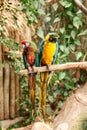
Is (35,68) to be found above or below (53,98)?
above

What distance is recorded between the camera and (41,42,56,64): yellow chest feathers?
7.76 feet

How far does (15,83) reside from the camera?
12.1 ft

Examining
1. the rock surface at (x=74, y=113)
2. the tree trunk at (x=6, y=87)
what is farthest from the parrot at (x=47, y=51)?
the tree trunk at (x=6, y=87)

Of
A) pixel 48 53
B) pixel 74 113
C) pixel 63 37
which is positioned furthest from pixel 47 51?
pixel 63 37

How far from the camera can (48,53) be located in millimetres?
→ 2410

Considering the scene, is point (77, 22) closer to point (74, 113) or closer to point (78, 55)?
point (78, 55)

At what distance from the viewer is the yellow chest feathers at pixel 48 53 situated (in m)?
2.37

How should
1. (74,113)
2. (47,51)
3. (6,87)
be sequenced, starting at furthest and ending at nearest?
(6,87) < (74,113) < (47,51)

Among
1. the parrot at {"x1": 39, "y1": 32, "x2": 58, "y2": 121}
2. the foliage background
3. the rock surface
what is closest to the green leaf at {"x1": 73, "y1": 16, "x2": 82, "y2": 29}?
the foliage background

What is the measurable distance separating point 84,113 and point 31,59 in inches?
35.1

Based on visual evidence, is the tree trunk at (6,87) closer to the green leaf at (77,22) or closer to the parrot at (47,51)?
the green leaf at (77,22)

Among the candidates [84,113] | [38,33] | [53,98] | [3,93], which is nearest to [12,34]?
[38,33]

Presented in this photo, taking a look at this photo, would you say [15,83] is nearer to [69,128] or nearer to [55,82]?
[55,82]

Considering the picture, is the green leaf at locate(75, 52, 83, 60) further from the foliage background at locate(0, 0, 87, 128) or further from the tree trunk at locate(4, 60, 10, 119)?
the tree trunk at locate(4, 60, 10, 119)
